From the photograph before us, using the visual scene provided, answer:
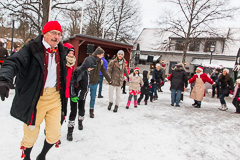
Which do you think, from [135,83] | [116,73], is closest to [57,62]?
[116,73]

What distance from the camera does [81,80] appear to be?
3703 mm

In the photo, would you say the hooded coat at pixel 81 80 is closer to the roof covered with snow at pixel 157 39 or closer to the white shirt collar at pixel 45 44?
the white shirt collar at pixel 45 44

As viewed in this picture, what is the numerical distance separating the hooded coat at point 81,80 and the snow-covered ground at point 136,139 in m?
0.87

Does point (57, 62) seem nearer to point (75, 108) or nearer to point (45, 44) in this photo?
point (45, 44)

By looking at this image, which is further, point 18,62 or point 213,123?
point 213,123

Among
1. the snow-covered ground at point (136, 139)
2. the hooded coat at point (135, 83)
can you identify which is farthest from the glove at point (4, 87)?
the hooded coat at point (135, 83)

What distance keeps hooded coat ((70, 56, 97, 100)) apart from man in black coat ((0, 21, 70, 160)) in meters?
1.06

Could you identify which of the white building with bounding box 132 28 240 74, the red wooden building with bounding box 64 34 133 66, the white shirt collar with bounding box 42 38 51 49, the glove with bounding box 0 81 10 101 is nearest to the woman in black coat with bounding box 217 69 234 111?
the red wooden building with bounding box 64 34 133 66

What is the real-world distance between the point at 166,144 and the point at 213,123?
2.69 m

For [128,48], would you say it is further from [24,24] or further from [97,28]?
[97,28]

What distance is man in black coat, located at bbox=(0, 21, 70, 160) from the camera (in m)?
2.03

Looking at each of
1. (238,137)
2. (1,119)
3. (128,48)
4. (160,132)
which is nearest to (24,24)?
(128,48)

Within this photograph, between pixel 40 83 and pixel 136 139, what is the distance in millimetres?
2381

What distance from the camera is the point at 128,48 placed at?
1284cm
